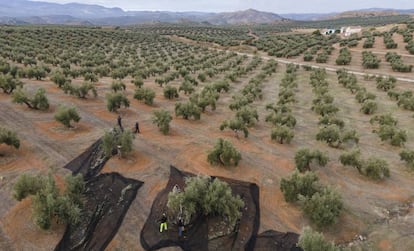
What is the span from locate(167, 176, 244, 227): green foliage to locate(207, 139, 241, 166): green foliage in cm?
452

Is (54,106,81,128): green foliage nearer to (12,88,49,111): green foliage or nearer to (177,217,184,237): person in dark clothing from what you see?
(12,88,49,111): green foliage

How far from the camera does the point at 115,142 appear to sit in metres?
19.6

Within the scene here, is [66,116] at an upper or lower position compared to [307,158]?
upper

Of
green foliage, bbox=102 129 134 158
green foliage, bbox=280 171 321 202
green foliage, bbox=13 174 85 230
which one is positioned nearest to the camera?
green foliage, bbox=13 174 85 230

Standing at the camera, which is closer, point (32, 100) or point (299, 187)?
point (299, 187)

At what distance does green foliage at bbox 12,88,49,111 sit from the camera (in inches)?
1007

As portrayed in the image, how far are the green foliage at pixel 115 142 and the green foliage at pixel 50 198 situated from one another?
3.54 m

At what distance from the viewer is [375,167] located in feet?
62.4

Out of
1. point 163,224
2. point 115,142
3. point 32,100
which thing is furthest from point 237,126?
point 32,100

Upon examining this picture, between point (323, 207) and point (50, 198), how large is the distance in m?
11.7

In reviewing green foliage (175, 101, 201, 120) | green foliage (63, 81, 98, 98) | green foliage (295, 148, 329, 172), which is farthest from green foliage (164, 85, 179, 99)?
green foliage (295, 148, 329, 172)

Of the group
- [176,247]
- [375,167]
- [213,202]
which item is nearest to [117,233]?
[176,247]

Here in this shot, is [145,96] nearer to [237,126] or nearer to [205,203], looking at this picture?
[237,126]

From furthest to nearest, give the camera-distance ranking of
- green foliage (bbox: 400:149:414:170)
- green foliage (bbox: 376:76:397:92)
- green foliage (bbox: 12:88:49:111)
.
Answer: green foliage (bbox: 376:76:397:92)
green foliage (bbox: 12:88:49:111)
green foliage (bbox: 400:149:414:170)
